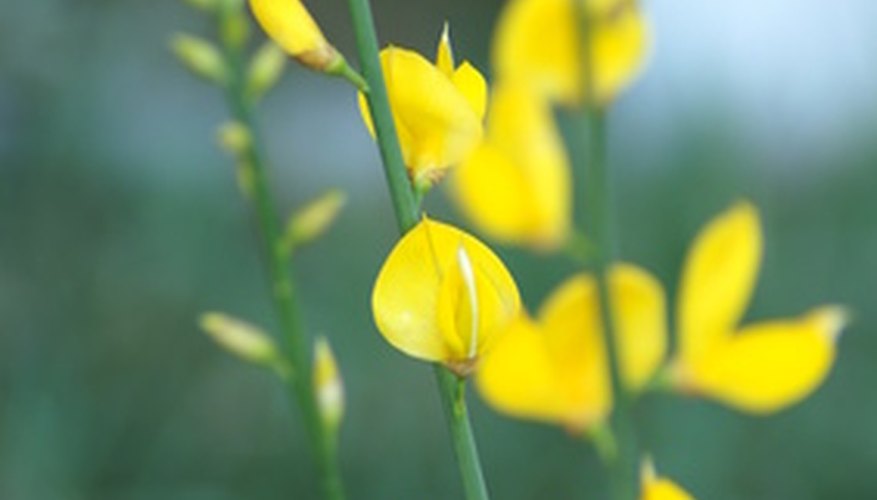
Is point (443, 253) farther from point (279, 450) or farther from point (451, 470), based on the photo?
point (279, 450)

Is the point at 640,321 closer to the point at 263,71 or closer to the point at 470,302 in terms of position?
the point at 263,71

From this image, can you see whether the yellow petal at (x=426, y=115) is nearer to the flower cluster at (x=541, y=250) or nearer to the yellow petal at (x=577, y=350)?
the flower cluster at (x=541, y=250)

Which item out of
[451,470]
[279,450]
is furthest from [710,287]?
[279,450]

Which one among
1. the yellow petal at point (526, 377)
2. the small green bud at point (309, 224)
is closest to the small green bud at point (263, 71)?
the small green bud at point (309, 224)

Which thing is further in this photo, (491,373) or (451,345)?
(491,373)

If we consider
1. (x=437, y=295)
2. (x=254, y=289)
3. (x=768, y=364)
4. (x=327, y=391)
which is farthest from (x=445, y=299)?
(x=254, y=289)

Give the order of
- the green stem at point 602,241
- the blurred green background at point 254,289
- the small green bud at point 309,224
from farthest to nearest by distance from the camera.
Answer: the blurred green background at point 254,289, the small green bud at point 309,224, the green stem at point 602,241

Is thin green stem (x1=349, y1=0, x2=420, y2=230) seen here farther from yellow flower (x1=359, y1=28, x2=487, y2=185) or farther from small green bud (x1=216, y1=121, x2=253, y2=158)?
small green bud (x1=216, y1=121, x2=253, y2=158)
